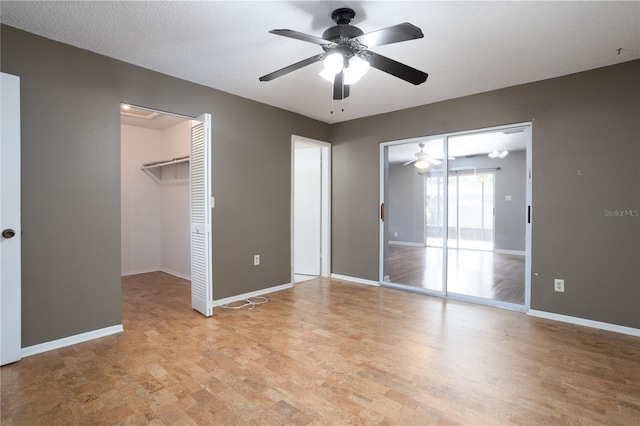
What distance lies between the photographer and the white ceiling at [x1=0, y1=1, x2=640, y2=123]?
2158 millimetres

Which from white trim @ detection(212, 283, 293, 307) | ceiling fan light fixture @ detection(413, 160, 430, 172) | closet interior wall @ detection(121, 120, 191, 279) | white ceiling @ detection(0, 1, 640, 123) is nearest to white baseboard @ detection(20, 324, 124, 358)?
white trim @ detection(212, 283, 293, 307)

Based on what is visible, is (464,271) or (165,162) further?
(165,162)

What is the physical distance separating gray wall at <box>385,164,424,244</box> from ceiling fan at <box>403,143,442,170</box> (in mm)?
88

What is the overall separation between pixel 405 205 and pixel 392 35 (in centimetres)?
306

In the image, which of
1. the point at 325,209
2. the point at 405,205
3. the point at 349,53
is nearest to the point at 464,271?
the point at 405,205

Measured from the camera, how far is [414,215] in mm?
4605

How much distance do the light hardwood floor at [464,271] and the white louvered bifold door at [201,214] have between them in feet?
8.62

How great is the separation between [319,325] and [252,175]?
6.84 ft

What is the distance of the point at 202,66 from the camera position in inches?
122

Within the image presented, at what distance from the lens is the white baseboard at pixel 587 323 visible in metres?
2.95

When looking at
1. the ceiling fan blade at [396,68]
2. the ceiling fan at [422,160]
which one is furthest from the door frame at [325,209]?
the ceiling fan blade at [396,68]

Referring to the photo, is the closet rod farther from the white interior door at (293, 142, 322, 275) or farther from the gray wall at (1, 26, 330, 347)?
the white interior door at (293, 142, 322, 275)

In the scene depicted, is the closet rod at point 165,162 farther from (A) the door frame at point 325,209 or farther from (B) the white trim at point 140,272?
(A) the door frame at point 325,209

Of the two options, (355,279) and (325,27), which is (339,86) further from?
(355,279)
